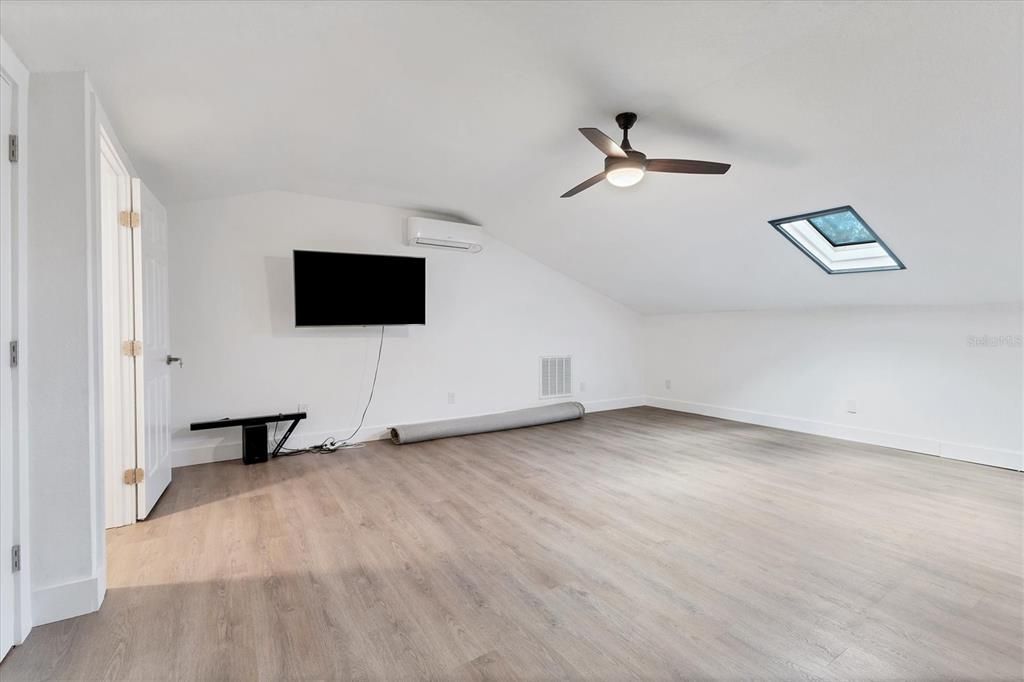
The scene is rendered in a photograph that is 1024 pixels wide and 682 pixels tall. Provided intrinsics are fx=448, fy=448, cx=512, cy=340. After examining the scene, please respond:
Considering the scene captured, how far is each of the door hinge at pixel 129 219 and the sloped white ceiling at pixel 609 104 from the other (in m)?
0.39

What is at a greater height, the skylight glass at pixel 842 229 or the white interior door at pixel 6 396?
the skylight glass at pixel 842 229

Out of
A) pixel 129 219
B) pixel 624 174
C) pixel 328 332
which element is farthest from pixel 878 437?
pixel 129 219

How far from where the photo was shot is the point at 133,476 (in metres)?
2.69

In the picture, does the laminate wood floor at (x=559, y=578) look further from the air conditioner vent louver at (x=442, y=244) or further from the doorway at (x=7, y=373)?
the air conditioner vent louver at (x=442, y=244)

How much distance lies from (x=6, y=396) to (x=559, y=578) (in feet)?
7.58

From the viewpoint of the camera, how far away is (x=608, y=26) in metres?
1.99

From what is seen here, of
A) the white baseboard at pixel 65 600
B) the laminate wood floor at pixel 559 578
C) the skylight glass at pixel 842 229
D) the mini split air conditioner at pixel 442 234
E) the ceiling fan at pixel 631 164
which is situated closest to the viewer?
the laminate wood floor at pixel 559 578

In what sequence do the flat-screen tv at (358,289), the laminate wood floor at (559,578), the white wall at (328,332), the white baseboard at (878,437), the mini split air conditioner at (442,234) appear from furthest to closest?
the mini split air conditioner at (442,234), the flat-screen tv at (358,289), the white wall at (328,332), the white baseboard at (878,437), the laminate wood floor at (559,578)

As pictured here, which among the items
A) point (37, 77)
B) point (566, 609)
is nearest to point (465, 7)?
point (37, 77)

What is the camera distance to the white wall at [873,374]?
382 cm

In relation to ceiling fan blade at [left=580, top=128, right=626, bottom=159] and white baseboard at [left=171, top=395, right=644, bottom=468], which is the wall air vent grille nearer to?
white baseboard at [left=171, top=395, right=644, bottom=468]

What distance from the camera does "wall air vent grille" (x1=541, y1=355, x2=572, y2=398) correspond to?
598 cm
